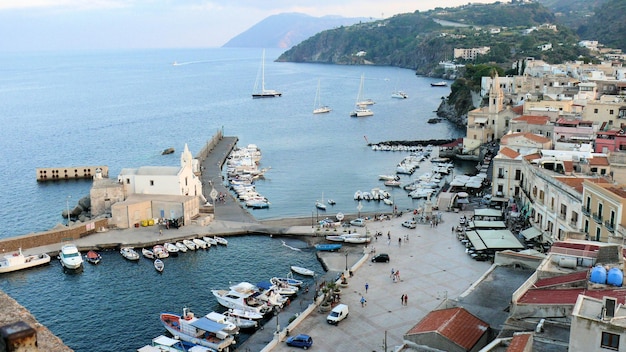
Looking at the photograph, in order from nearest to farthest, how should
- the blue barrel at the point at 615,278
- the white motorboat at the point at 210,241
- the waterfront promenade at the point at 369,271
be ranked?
the blue barrel at the point at 615,278 → the waterfront promenade at the point at 369,271 → the white motorboat at the point at 210,241

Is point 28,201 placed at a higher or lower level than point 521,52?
lower

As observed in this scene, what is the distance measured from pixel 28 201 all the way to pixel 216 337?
136 feet

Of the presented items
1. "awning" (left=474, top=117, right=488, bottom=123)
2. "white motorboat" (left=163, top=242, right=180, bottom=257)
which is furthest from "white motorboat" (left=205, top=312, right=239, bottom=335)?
"awning" (left=474, top=117, right=488, bottom=123)

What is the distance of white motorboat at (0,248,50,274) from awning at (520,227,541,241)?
3308 cm

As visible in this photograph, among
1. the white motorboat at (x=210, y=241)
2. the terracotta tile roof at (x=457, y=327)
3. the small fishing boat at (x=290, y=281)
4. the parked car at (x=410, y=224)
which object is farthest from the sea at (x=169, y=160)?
the terracotta tile roof at (x=457, y=327)

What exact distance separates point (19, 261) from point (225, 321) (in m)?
18.5

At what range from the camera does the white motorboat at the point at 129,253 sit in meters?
44.3

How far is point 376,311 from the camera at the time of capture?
32.7 m

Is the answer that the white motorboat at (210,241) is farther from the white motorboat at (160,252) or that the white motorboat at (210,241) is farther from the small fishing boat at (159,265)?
the small fishing boat at (159,265)

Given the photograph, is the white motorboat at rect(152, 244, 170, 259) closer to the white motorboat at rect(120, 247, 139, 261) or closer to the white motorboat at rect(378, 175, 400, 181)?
the white motorboat at rect(120, 247, 139, 261)

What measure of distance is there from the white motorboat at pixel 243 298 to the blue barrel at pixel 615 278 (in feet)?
63.0

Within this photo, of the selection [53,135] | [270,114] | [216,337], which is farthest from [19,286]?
[270,114]

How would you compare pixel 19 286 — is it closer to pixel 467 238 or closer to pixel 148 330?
pixel 148 330

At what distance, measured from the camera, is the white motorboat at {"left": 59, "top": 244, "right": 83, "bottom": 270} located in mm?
42594
